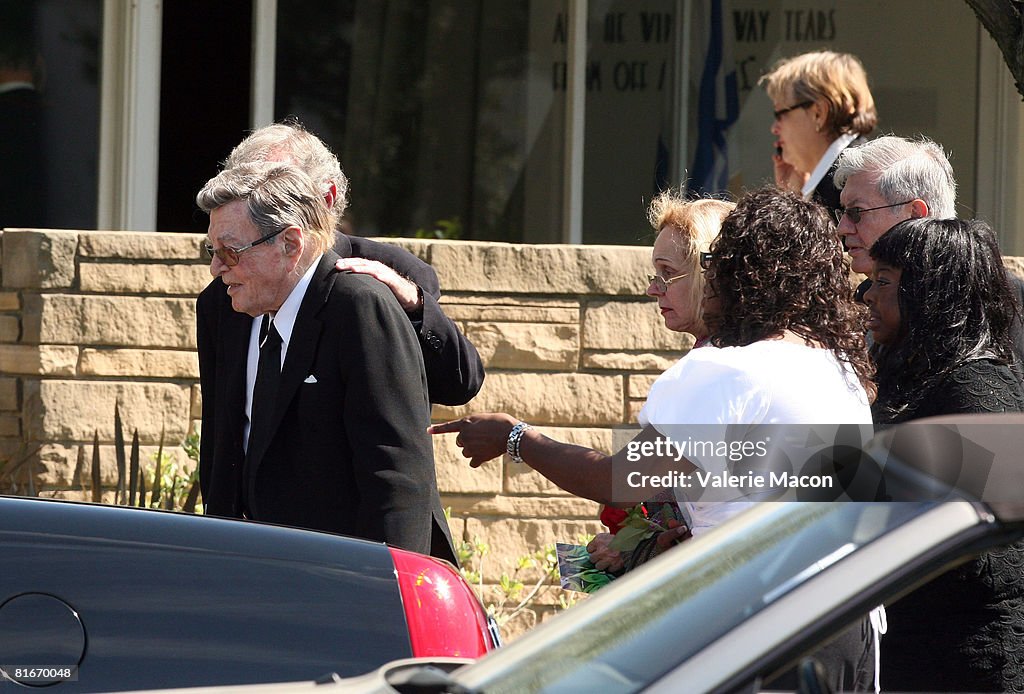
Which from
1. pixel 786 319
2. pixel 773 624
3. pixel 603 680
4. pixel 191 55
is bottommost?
pixel 603 680

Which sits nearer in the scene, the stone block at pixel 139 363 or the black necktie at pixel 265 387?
the black necktie at pixel 265 387

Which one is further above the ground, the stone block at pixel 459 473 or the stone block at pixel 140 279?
the stone block at pixel 140 279

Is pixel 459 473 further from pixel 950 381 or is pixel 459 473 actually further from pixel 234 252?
pixel 950 381

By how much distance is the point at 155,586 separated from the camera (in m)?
2.72

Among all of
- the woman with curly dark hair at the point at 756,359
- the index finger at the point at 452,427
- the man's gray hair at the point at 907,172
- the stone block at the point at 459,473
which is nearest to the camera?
the woman with curly dark hair at the point at 756,359

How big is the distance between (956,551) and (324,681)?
3.57ft

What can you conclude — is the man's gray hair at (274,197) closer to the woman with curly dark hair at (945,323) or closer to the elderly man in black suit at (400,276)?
the elderly man in black suit at (400,276)

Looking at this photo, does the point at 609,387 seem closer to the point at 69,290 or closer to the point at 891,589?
the point at 69,290

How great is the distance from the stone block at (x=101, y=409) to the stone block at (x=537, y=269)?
116 cm

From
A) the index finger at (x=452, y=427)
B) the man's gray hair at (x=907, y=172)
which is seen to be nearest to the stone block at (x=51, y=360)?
the index finger at (x=452, y=427)

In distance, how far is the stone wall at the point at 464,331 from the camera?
5.36m

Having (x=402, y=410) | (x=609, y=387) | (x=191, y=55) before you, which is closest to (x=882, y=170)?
(x=402, y=410)

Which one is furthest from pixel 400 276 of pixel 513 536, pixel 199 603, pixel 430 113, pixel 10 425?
pixel 430 113

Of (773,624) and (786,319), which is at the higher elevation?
(786,319)
